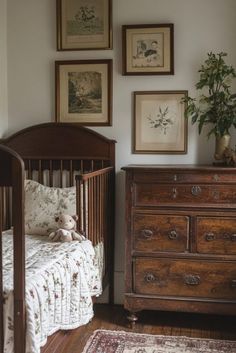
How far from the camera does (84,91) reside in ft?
10.8

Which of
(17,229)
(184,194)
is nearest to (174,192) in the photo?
(184,194)

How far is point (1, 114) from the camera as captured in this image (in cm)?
330

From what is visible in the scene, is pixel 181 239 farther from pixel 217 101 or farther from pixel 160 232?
pixel 217 101

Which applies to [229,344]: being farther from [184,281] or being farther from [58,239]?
[58,239]

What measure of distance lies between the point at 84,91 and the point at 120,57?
35 cm

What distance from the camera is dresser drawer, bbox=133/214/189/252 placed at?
2.83 metres

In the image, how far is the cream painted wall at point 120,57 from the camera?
312 centimetres

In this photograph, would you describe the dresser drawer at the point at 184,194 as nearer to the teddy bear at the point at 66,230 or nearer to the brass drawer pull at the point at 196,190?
the brass drawer pull at the point at 196,190

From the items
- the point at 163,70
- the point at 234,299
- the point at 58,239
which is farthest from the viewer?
the point at 163,70

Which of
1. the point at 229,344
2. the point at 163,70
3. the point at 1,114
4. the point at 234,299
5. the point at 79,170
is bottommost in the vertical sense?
the point at 229,344

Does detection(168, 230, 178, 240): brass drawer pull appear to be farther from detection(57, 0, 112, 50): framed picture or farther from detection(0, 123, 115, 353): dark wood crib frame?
detection(57, 0, 112, 50): framed picture

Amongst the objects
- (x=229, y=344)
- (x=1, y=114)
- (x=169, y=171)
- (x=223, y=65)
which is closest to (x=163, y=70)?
(x=223, y=65)

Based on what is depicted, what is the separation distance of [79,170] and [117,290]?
93cm

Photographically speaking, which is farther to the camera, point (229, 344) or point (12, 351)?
point (229, 344)
